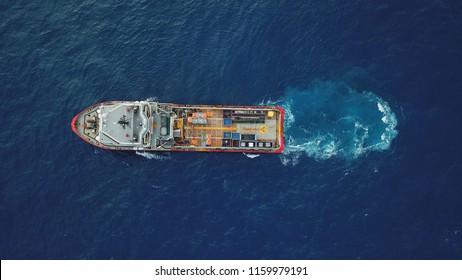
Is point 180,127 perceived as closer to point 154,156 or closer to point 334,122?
point 154,156

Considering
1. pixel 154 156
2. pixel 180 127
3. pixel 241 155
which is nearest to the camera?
pixel 241 155

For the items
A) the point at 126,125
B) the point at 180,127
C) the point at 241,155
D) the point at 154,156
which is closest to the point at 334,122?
the point at 241,155

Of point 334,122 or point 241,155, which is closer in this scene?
point 334,122

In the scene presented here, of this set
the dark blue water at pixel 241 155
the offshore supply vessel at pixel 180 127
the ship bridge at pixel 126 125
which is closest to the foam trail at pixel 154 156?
the dark blue water at pixel 241 155

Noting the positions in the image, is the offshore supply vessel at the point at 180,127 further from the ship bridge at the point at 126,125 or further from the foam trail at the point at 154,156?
the foam trail at the point at 154,156

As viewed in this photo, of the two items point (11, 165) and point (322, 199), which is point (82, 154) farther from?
point (322, 199)

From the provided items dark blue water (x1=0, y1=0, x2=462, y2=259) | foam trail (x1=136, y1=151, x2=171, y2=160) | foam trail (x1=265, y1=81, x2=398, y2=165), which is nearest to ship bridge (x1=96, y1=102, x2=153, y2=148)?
foam trail (x1=136, y1=151, x2=171, y2=160)

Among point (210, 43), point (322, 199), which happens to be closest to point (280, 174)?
point (322, 199)
